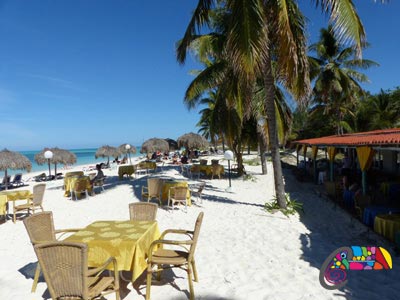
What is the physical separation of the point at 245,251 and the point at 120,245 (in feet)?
8.34

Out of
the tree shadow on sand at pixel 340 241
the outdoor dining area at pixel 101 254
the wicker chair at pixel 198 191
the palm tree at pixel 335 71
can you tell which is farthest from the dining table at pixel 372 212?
the palm tree at pixel 335 71

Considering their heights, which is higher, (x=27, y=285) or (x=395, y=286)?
(x=27, y=285)

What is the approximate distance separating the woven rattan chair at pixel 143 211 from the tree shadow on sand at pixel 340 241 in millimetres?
2605

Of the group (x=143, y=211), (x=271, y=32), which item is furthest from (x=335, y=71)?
(x=143, y=211)

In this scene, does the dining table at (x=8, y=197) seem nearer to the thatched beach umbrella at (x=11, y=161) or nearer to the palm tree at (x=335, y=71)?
the thatched beach umbrella at (x=11, y=161)

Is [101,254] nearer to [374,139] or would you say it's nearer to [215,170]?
[374,139]

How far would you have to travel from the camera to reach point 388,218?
5.60 meters

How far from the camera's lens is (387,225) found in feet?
17.9

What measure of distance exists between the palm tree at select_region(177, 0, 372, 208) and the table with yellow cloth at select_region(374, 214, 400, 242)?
96.4 inches

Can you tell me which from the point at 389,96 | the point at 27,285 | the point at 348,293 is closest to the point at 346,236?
the point at 348,293

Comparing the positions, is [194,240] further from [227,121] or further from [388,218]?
[227,121]

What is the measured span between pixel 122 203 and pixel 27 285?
216 inches

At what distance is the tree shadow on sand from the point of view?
3410mm

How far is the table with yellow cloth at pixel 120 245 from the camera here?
9.84ft
